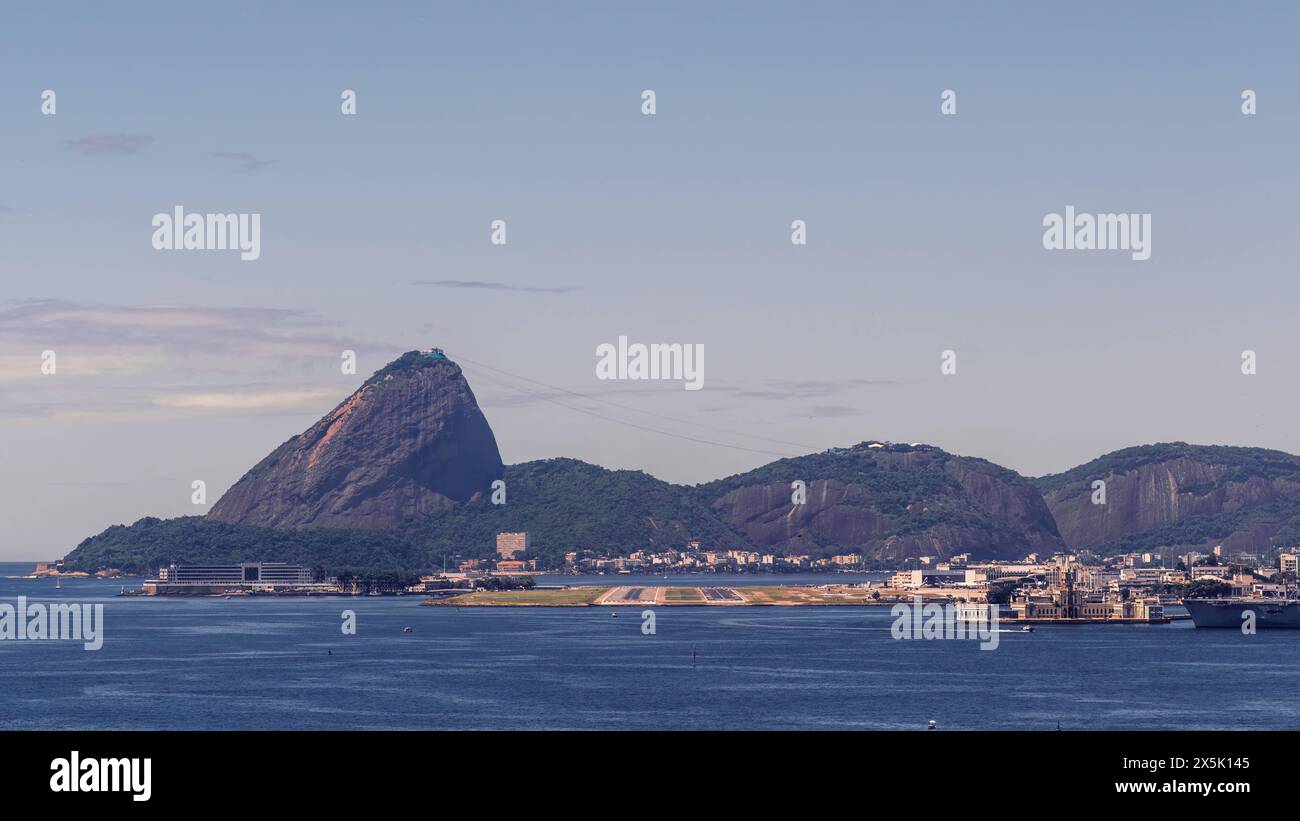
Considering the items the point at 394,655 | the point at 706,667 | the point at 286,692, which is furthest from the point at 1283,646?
the point at 286,692
